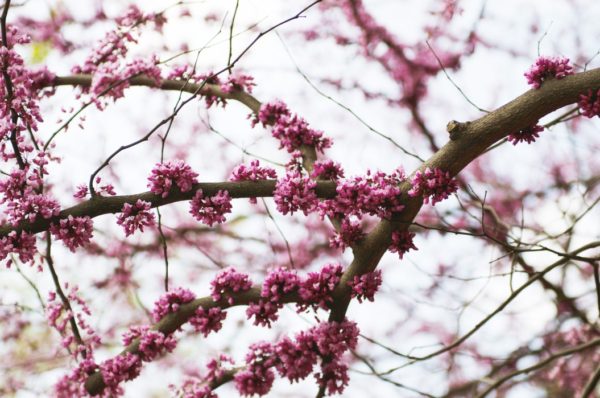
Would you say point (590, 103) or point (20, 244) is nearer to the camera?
point (20, 244)

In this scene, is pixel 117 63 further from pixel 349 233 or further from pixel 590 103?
pixel 590 103

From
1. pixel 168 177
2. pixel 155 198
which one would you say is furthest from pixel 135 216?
pixel 168 177

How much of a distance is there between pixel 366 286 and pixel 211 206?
0.99 metres

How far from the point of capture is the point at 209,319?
3.67m

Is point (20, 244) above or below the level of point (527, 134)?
below

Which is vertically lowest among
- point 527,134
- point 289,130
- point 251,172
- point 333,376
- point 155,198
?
point 333,376

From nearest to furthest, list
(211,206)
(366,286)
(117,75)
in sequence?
1. (211,206)
2. (366,286)
3. (117,75)

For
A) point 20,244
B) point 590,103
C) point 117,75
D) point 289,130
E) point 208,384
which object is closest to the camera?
point 20,244

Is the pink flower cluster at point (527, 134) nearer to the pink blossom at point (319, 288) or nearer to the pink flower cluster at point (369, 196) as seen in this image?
the pink flower cluster at point (369, 196)

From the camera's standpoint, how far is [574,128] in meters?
9.26

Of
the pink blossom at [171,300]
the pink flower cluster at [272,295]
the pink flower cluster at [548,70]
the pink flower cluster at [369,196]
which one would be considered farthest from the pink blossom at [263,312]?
the pink flower cluster at [548,70]

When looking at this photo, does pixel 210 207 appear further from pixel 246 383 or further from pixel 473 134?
pixel 473 134

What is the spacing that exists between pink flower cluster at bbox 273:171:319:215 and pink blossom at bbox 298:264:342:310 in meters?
0.43

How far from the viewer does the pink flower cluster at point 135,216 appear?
125 inches
